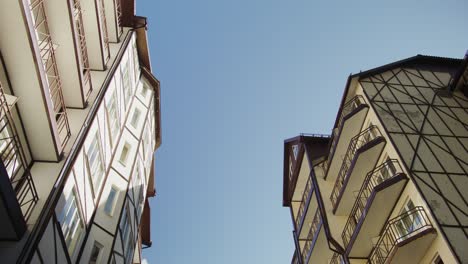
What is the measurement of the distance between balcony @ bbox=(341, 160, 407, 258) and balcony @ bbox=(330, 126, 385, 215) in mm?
500

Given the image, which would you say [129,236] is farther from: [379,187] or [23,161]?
[379,187]

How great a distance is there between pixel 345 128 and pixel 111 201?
11818mm

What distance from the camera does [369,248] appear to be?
16375 millimetres

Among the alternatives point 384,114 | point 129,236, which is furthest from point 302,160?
point 129,236

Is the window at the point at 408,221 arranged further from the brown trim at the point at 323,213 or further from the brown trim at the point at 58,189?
the brown trim at the point at 58,189

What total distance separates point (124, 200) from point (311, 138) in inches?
484

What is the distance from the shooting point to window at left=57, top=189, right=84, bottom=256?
11828 millimetres

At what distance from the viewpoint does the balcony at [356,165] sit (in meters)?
16.9

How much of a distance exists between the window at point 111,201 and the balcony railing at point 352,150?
10659 mm

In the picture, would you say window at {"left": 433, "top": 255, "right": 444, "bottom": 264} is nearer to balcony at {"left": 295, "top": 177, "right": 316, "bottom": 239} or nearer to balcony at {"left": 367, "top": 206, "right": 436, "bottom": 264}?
balcony at {"left": 367, "top": 206, "right": 436, "bottom": 264}

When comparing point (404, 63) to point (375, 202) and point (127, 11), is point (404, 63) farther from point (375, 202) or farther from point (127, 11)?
point (127, 11)

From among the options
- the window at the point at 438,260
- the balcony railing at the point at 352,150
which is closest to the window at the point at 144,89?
the balcony railing at the point at 352,150

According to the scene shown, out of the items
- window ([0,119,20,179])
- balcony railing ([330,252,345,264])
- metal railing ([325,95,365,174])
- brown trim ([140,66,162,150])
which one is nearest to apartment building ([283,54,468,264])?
metal railing ([325,95,365,174])

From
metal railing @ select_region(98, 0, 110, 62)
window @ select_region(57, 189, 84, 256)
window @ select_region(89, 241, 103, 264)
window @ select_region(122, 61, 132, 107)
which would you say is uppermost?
metal railing @ select_region(98, 0, 110, 62)
